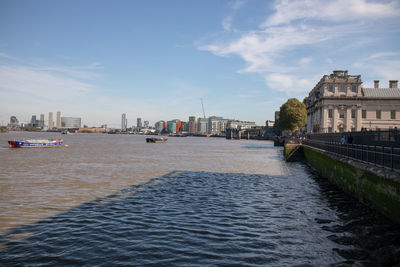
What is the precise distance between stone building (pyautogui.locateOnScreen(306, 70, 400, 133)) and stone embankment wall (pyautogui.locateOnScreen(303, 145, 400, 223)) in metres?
60.6

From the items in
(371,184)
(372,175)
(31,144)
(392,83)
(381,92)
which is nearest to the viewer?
(372,175)

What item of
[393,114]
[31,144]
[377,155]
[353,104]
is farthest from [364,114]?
[31,144]

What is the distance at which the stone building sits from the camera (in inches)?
3036

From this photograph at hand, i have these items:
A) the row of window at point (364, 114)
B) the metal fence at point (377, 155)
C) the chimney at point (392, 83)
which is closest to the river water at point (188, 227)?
the metal fence at point (377, 155)

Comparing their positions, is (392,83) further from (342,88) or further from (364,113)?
(342,88)

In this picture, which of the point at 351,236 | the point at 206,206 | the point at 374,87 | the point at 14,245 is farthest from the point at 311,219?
the point at 374,87

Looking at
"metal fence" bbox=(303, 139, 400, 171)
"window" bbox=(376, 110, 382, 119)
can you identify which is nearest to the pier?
"metal fence" bbox=(303, 139, 400, 171)

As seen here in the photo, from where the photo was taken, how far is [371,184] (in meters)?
15.8

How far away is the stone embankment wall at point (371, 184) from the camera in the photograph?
41.6ft

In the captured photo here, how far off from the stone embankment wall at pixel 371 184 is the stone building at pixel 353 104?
199 feet

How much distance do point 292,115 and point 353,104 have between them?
2654 cm

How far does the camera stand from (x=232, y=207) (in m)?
16.4

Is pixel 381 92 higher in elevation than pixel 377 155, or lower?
higher

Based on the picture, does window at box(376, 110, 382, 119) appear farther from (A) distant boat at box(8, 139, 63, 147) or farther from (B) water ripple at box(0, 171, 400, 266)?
(A) distant boat at box(8, 139, 63, 147)
